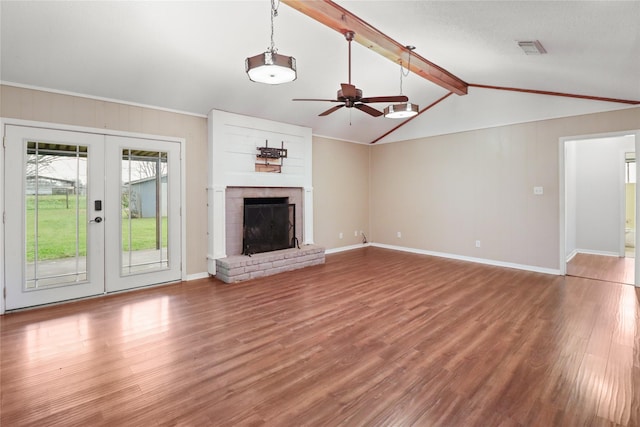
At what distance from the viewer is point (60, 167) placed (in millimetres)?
3969

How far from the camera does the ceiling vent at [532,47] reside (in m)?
3.12

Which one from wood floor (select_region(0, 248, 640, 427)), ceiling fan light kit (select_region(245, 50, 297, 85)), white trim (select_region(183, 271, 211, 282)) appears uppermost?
ceiling fan light kit (select_region(245, 50, 297, 85))

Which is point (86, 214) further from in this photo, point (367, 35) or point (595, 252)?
point (595, 252)

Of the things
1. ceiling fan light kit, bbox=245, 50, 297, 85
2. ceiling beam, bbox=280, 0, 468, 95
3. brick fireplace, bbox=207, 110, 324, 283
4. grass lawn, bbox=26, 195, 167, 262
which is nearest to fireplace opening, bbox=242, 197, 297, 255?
brick fireplace, bbox=207, 110, 324, 283

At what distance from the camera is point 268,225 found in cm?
577

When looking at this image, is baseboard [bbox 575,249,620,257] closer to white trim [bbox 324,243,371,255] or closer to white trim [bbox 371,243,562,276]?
white trim [bbox 371,243,562,276]

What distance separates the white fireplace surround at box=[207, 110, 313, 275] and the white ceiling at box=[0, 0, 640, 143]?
39cm

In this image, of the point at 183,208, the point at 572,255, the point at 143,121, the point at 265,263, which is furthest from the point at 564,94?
the point at 143,121

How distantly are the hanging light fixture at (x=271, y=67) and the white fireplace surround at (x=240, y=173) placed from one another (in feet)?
8.60

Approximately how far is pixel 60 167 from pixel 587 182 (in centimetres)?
960

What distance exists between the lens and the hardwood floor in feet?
16.3

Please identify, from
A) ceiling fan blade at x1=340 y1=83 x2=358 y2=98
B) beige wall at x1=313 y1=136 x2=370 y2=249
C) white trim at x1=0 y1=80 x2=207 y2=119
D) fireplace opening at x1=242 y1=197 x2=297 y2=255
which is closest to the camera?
ceiling fan blade at x1=340 y1=83 x2=358 y2=98

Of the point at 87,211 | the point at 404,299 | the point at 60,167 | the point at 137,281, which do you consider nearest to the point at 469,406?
the point at 404,299

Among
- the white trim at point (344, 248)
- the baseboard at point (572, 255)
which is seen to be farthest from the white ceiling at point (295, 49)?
the white trim at point (344, 248)
